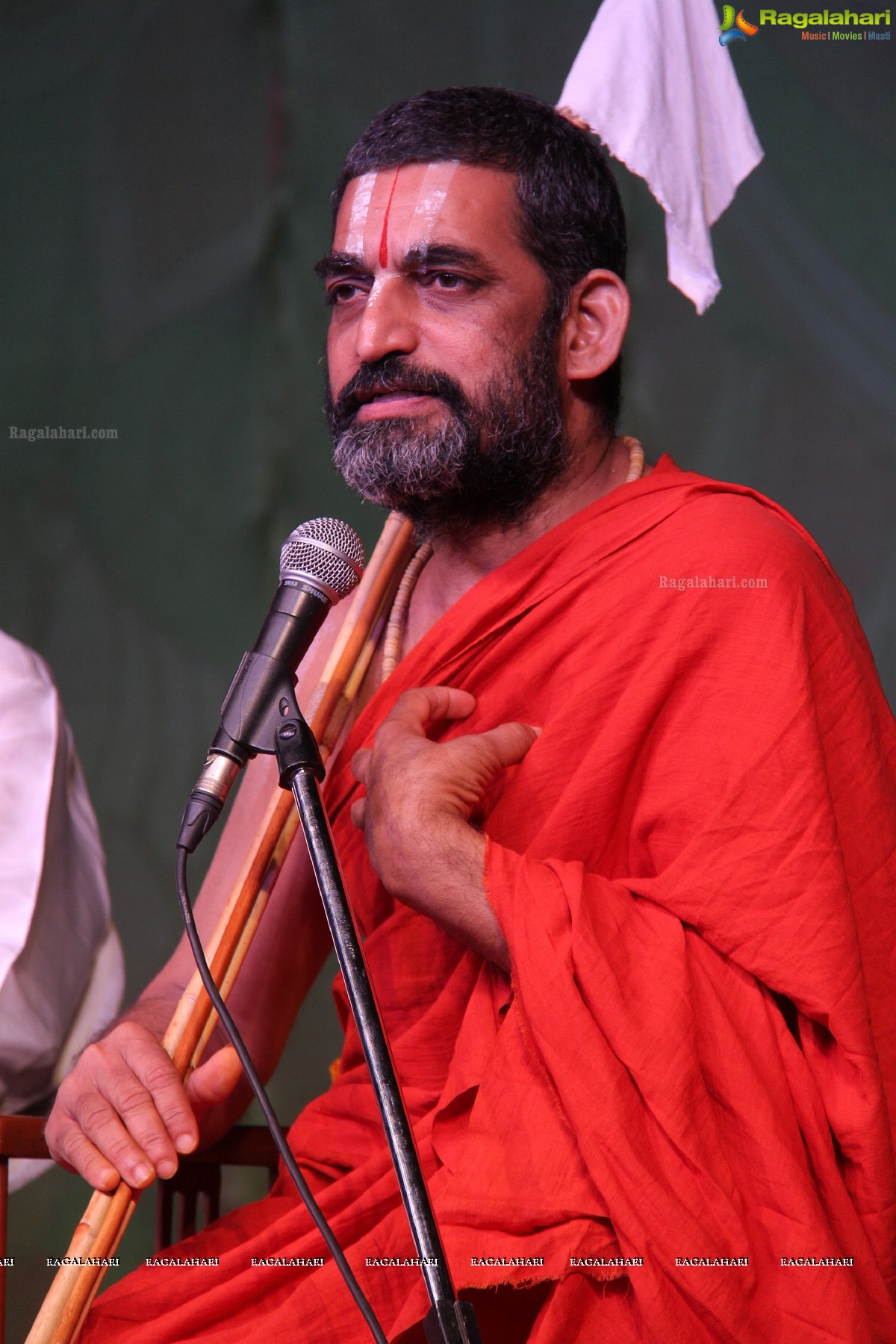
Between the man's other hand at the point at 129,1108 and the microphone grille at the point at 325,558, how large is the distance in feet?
1.91

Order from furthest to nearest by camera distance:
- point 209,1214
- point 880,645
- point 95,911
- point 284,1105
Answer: point 284,1105, point 880,645, point 95,911, point 209,1214

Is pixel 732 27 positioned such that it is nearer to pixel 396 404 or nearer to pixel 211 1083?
pixel 396 404

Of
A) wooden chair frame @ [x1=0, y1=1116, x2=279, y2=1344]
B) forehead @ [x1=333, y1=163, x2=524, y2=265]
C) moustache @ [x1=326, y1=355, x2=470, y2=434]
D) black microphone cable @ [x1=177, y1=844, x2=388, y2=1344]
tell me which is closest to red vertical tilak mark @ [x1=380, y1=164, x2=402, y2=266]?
forehead @ [x1=333, y1=163, x2=524, y2=265]

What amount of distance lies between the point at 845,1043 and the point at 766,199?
6.15 ft

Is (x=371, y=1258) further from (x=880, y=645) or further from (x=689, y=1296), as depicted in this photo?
(x=880, y=645)

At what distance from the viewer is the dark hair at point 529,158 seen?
68.8 inches

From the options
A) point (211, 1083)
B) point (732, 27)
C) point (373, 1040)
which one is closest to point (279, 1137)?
point (373, 1040)

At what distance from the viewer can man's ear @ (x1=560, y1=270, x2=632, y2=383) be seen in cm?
181

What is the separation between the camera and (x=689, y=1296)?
43.4 inches

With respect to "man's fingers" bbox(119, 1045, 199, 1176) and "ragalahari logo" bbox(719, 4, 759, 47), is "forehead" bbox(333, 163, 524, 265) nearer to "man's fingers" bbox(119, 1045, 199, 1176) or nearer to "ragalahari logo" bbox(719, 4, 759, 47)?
"ragalahari logo" bbox(719, 4, 759, 47)

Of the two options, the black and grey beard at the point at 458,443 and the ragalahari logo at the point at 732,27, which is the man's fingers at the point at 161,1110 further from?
the ragalahari logo at the point at 732,27

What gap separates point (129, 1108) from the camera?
137 centimetres

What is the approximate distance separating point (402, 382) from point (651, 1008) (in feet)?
2.82

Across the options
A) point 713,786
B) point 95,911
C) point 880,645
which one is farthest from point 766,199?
point 95,911
